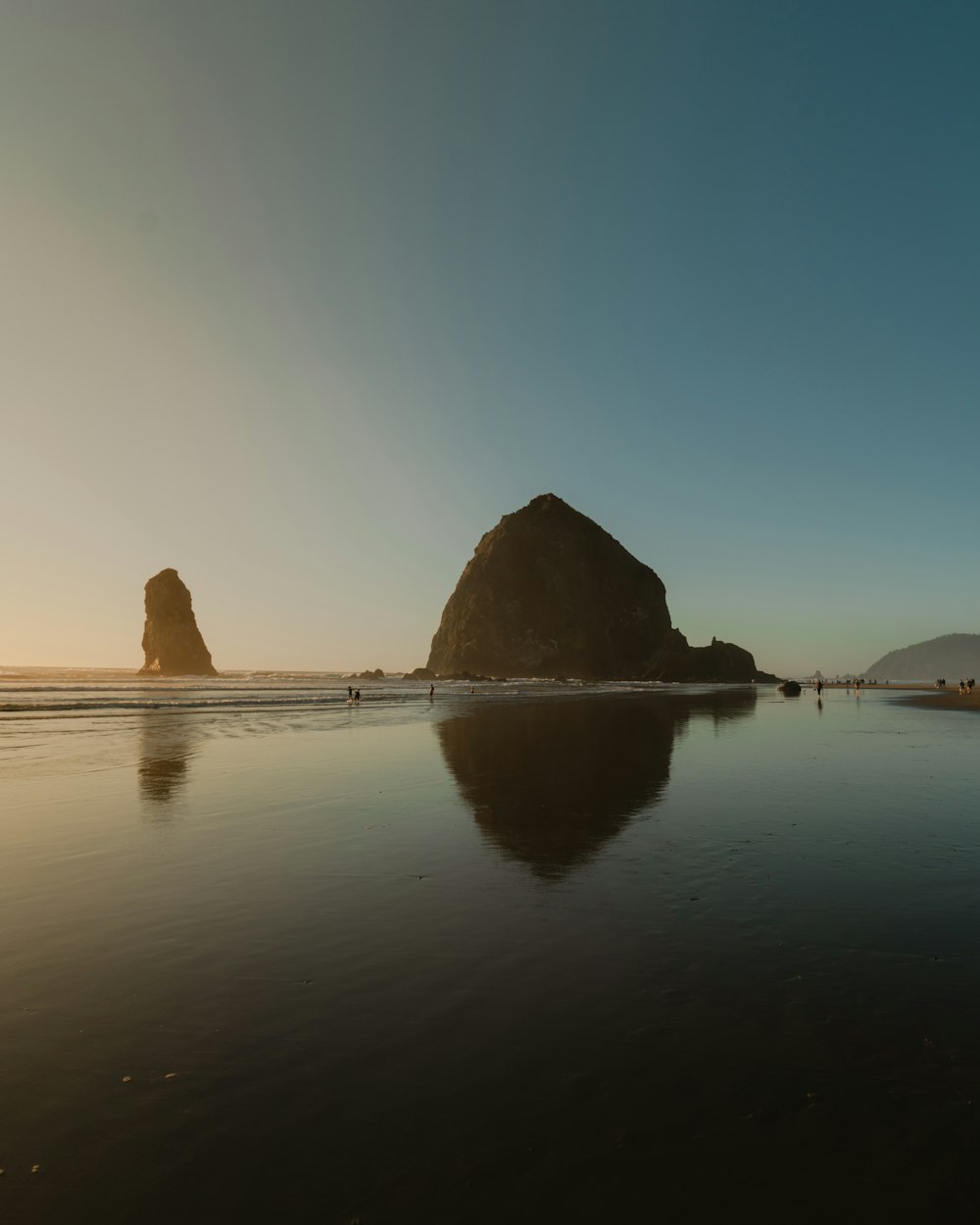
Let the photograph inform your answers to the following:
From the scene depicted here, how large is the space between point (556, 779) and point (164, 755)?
593 inches

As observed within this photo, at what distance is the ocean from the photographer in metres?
3.63

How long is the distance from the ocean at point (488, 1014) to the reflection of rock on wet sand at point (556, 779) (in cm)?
22

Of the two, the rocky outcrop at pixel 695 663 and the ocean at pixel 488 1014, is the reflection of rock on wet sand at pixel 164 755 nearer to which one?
the ocean at pixel 488 1014

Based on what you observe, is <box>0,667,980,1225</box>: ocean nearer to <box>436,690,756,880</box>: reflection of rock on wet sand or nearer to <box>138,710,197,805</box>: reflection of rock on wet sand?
<box>436,690,756,880</box>: reflection of rock on wet sand

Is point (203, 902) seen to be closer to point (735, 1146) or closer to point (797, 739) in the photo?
point (735, 1146)

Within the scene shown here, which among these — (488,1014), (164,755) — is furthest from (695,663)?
(488,1014)

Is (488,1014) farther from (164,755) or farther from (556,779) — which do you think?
(164,755)

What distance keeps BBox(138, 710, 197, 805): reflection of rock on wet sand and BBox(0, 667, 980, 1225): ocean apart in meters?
3.15

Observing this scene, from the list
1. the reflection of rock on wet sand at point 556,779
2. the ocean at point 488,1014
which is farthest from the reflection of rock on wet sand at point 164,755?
the reflection of rock on wet sand at point 556,779

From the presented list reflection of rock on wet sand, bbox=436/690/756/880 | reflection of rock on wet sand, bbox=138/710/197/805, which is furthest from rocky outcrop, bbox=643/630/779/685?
reflection of rock on wet sand, bbox=138/710/197/805

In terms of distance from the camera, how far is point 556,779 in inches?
731

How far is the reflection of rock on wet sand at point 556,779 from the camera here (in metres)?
11.7

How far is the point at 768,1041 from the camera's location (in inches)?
198

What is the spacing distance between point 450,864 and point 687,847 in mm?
3989
